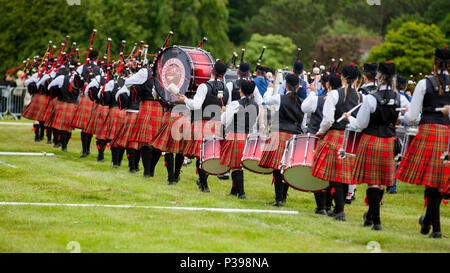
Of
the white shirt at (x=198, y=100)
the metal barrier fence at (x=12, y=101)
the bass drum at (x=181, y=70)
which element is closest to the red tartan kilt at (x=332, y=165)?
the white shirt at (x=198, y=100)

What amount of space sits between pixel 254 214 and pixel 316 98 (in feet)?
4.90

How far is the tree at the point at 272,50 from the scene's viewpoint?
37066mm

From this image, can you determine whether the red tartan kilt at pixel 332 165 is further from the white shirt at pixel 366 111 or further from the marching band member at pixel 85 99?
the marching band member at pixel 85 99

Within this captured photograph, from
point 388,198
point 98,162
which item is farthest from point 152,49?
point 388,198

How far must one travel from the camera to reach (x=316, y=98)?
316 inches

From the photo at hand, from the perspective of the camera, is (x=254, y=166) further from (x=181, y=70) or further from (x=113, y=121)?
(x=113, y=121)

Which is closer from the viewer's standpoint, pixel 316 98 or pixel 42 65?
pixel 316 98

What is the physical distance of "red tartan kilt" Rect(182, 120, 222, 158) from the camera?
9.27 meters

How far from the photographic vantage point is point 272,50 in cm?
3872

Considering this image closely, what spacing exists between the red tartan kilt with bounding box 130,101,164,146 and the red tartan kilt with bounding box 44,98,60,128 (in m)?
3.83

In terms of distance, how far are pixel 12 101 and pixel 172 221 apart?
60.8 feet

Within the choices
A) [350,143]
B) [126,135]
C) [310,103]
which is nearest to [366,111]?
[350,143]
